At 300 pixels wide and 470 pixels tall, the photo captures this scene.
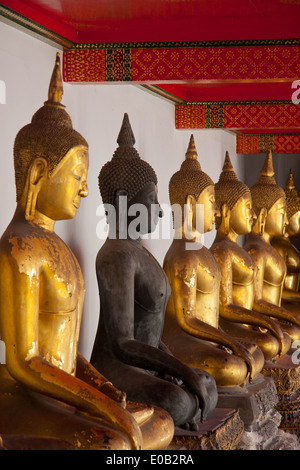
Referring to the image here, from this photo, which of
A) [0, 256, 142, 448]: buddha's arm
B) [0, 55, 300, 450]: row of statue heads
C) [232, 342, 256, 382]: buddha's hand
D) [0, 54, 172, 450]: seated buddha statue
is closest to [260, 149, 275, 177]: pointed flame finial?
[0, 55, 300, 450]: row of statue heads

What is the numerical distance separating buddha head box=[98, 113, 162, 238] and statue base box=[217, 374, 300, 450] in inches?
50.0

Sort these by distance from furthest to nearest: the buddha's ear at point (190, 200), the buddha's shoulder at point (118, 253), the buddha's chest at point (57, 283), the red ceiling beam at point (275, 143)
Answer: the red ceiling beam at point (275, 143)
the buddha's ear at point (190, 200)
the buddha's shoulder at point (118, 253)
the buddha's chest at point (57, 283)

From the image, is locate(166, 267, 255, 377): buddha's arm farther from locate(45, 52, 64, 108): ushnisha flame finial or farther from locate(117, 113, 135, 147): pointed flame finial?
locate(45, 52, 64, 108): ushnisha flame finial

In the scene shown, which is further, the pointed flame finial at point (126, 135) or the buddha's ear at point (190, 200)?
the buddha's ear at point (190, 200)

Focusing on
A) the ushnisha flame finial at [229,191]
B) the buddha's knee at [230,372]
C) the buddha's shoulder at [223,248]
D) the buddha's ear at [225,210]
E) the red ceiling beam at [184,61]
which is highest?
the red ceiling beam at [184,61]

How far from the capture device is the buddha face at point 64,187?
3.56 meters

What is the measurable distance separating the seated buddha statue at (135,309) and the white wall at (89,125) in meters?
0.49

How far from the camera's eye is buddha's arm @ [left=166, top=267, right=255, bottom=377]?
16.9ft

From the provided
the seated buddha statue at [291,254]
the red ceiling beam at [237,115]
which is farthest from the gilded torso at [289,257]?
the red ceiling beam at [237,115]

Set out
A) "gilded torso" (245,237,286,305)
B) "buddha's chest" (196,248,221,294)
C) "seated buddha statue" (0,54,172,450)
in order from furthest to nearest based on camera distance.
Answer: "gilded torso" (245,237,286,305) → "buddha's chest" (196,248,221,294) → "seated buddha statue" (0,54,172,450)

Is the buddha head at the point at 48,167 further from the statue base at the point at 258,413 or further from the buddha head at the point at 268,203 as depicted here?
the buddha head at the point at 268,203

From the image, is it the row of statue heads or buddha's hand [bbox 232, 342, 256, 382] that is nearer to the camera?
the row of statue heads
